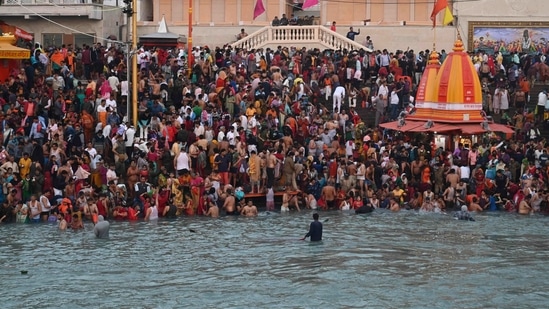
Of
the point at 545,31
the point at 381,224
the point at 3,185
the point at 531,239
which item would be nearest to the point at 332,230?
the point at 381,224

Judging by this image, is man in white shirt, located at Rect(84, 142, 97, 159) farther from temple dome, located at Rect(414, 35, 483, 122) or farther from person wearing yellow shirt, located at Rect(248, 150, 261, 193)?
temple dome, located at Rect(414, 35, 483, 122)

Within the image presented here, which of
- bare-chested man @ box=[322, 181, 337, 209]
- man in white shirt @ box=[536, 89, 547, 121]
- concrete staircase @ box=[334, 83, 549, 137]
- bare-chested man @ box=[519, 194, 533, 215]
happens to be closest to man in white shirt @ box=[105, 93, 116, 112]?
bare-chested man @ box=[322, 181, 337, 209]

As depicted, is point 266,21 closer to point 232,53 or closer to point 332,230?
point 232,53

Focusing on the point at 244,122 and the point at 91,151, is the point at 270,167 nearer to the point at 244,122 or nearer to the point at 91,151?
the point at 244,122

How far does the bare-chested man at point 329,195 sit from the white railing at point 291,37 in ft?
45.4

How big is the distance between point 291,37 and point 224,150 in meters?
14.6

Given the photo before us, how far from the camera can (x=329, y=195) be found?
4006 centimetres

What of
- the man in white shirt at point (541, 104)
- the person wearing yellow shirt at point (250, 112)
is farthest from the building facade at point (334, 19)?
the person wearing yellow shirt at point (250, 112)

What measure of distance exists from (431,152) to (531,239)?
7.05 m

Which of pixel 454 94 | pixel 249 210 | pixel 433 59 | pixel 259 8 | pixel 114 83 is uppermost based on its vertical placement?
pixel 259 8

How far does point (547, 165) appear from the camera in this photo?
4044 centimetres

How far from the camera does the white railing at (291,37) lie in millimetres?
53281

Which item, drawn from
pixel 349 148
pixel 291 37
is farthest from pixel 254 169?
pixel 291 37

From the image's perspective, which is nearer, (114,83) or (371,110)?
(114,83)
